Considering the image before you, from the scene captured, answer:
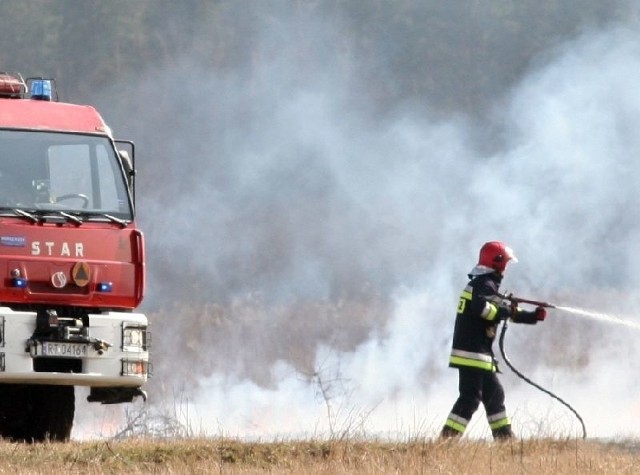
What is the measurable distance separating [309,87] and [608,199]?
6759 millimetres

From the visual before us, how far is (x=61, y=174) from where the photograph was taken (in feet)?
42.7

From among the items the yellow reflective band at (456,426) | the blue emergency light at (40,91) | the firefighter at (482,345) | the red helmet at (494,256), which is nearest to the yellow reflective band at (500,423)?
the firefighter at (482,345)

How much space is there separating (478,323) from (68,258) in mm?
3276

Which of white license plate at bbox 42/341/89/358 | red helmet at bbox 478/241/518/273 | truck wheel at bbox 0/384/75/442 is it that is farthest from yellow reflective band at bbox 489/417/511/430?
truck wheel at bbox 0/384/75/442

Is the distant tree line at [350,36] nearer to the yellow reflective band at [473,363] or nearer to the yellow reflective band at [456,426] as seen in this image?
the yellow reflective band at [473,363]

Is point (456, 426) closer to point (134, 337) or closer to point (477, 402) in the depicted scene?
point (477, 402)

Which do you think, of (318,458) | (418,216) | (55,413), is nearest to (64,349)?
(55,413)

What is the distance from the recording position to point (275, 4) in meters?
35.7

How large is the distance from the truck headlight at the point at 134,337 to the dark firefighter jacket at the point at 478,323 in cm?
246

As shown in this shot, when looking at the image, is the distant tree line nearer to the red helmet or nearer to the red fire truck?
the red fire truck

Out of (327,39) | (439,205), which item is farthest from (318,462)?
(327,39)

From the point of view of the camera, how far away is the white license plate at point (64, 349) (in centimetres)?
1240

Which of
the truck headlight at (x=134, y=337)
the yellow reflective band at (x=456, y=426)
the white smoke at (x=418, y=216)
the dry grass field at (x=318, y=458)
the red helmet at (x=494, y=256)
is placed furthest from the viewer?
the white smoke at (x=418, y=216)

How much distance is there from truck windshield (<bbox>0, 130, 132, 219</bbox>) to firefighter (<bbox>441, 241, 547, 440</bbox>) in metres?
2.80
